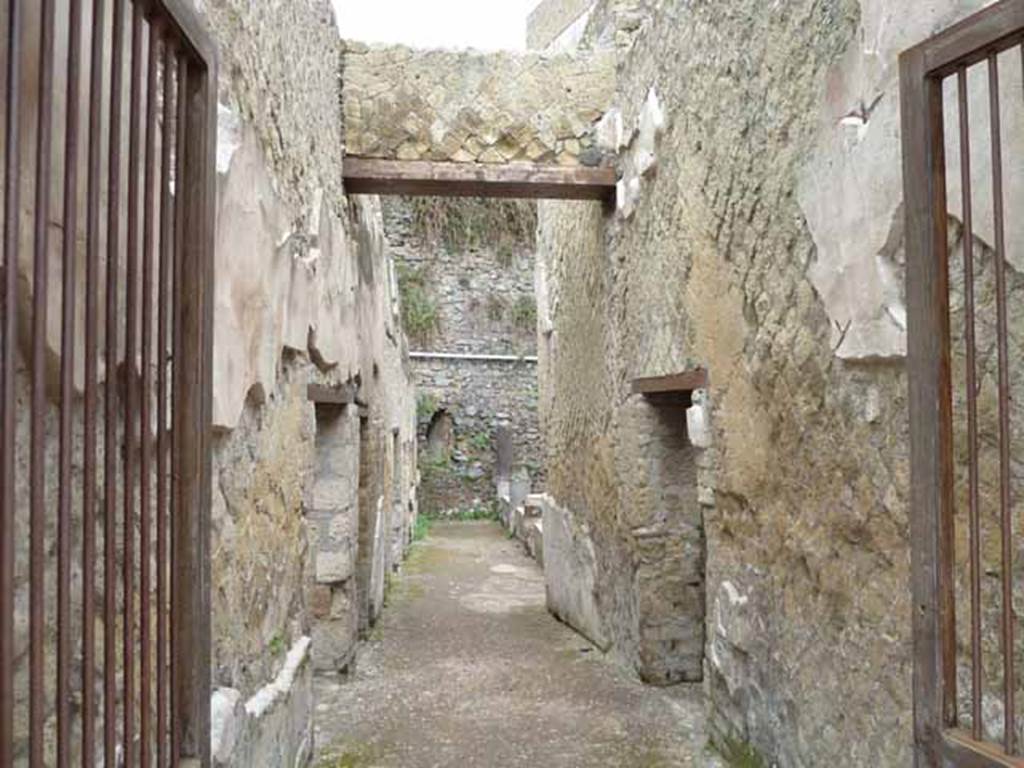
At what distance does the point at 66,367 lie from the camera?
4.25 ft

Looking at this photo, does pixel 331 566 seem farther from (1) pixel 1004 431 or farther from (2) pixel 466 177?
(1) pixel 1004 431

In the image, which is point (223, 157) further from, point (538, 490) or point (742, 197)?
point (538, 490)

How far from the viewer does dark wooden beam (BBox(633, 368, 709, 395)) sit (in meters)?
3.93

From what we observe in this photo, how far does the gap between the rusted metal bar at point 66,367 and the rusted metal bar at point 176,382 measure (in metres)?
0.49

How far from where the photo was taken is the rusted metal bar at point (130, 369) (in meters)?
1.53

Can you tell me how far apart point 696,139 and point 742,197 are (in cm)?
67

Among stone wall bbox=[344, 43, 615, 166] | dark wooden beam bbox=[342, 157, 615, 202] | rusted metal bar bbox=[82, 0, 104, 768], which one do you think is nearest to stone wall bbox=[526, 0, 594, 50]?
stone wall bbox=[344, 43, 615, 166]

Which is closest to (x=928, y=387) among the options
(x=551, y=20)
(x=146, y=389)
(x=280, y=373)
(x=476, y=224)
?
(x=146, y=389)

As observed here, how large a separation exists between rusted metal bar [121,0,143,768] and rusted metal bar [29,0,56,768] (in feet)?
1.00

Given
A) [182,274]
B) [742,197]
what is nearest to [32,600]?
[182,274]

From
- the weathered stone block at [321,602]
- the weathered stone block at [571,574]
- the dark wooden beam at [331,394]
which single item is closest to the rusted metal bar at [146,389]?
the dark wooden beam at [331,394]

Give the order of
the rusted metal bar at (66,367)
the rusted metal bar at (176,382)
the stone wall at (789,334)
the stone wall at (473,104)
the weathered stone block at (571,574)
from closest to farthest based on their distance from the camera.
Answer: the rusted metal bar at (66,367) → the rusted metal bar at (176,382) → the stone wall at (789,334) → the stone wall at (473,104) → the weathered stone block at (571,574)

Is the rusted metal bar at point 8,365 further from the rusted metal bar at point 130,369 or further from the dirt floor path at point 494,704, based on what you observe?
the dirt floor path at point 494,704

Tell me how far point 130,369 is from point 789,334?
2054mm
